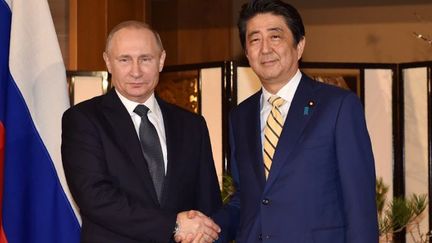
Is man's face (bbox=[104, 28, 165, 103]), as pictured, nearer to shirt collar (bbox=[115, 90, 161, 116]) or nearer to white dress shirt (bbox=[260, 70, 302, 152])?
shirt collar (bbox=[115, 90, 161, 116])

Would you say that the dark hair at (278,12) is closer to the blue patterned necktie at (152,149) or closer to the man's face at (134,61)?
the man's face at (134,61)

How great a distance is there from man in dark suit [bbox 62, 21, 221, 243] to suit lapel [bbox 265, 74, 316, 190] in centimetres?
32

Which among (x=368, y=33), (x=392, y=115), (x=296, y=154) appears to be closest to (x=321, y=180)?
(x=296, y=154)

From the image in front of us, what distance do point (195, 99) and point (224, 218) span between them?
7.99 ft

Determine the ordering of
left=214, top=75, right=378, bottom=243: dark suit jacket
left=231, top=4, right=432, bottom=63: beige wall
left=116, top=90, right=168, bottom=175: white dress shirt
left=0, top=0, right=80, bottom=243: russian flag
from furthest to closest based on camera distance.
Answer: left=231, top=4, right=432, bottom=63: beige wall, left=0, top=0, right=80, bottom=243: russian flag, left=116, top=90, right=168, bottom=175: white dress shirt, left=214, top=75, right=378, bottom=243: dark suit jacket

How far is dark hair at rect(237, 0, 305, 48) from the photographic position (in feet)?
9.59

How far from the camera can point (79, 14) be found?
607 centimetres

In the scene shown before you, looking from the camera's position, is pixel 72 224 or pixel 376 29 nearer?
pixel 72 224

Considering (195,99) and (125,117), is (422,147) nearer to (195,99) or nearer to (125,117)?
(195,99)

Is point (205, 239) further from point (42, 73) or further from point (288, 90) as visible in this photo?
point (42, 73)

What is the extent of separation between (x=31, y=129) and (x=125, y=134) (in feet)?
1.99

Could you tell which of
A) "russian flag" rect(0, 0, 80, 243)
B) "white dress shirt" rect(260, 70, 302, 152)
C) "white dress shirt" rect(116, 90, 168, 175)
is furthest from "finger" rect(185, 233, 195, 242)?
"russian flag" rect(0, 0, 80, 243)

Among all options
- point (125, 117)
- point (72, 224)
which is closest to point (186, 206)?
point (125, 117)

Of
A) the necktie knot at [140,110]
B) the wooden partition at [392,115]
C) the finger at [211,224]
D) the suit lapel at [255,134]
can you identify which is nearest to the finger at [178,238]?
the finger at [211,224]
